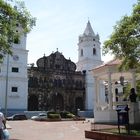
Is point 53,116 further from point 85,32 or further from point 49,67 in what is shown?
point 85,32

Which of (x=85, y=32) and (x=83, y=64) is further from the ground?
(x=85, y=32)

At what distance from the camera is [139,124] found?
21.3m

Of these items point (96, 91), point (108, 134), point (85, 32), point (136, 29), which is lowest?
point (108, 134)

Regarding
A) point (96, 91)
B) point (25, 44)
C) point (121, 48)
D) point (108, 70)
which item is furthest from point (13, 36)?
point (25, 44)

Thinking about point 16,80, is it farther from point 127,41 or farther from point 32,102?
point 127,41

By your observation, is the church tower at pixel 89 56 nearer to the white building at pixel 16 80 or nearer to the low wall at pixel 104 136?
the white building at pixel 16 80

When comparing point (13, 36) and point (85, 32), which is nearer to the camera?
point (13, 36)

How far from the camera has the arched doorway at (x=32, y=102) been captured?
6953 cm

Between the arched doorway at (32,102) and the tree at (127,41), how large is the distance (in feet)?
171

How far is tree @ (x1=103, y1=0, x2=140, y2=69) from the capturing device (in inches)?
686

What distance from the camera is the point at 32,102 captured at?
70.3m

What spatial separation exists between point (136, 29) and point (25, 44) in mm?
51360

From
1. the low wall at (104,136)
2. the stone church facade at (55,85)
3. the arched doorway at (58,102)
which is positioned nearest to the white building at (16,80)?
the stone church facade at (55,85)

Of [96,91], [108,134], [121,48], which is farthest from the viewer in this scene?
[96,91]
